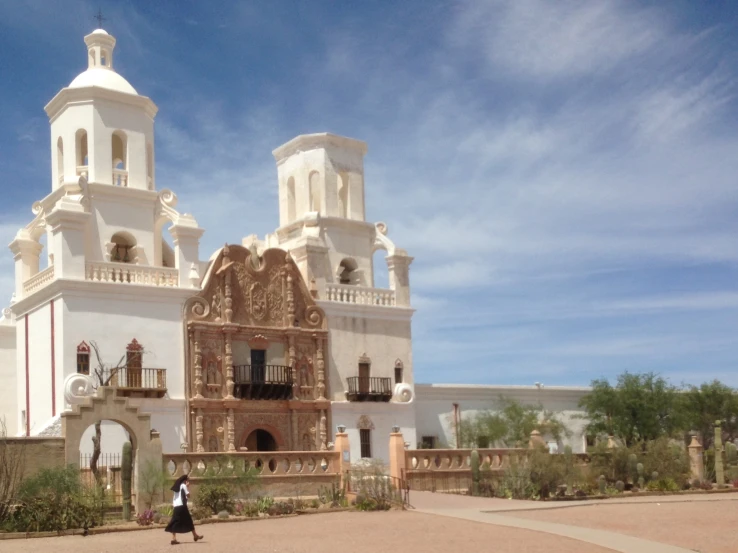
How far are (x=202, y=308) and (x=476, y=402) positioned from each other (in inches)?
533

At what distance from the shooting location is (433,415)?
42.9m

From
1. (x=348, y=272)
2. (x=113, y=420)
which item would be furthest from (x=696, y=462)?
(x=113, y=420)

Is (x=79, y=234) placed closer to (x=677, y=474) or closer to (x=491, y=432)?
(x=491, y=432)

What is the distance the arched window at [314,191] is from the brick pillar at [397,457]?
13.5 m

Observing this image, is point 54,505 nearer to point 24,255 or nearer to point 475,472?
point 475,472

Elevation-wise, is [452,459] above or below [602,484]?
above

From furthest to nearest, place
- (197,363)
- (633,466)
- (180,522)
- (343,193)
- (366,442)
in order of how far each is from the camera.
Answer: (343,193)
(366,442)
(197,363)
(633,466)
(180,522)

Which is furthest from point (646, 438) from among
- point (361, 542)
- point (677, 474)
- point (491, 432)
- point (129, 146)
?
point (361, 542)

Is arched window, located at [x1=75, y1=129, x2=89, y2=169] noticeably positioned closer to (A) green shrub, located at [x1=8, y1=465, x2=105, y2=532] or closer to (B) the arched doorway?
(B) the arched doorway

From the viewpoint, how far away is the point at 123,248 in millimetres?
38188

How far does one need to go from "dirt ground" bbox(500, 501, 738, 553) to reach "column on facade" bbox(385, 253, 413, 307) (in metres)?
15.8

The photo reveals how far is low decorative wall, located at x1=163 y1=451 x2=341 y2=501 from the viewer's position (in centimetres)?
2775

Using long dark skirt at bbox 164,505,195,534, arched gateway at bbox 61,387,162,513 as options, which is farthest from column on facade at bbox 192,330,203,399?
long dark skirt at bbox 164,505,195,534

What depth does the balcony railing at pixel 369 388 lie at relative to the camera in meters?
39.9
